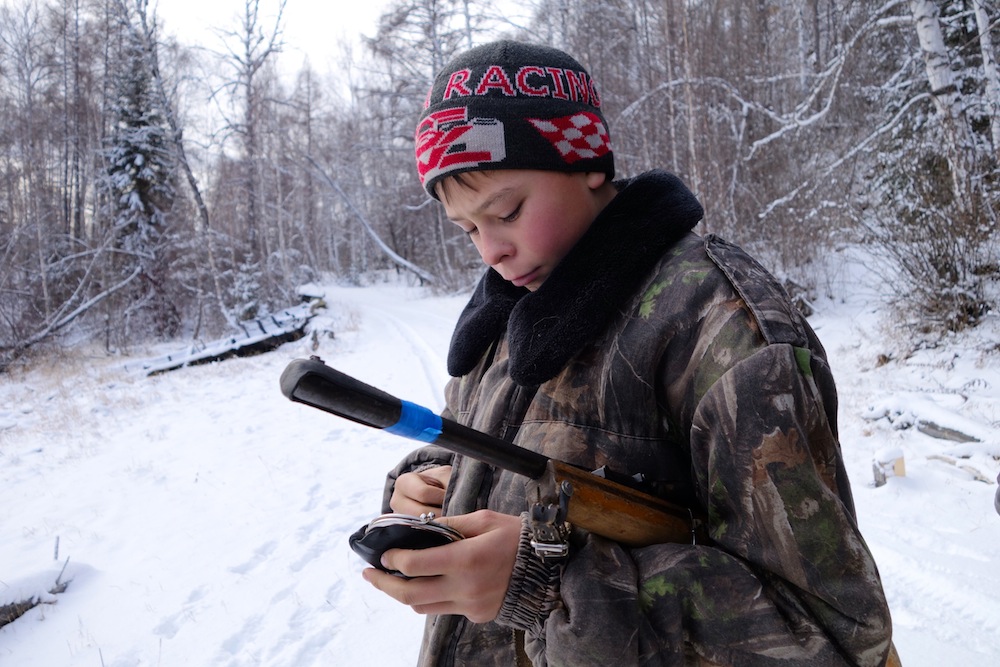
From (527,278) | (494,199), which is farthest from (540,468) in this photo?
(494,199)

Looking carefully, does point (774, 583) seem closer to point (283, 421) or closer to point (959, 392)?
point (959, 392)

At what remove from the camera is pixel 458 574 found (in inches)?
36.2

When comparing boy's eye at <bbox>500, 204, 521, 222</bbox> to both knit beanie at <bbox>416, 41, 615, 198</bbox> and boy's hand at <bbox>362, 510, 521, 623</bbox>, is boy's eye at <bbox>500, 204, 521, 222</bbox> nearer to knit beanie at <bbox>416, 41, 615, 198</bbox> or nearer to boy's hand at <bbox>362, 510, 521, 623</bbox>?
knit beanie at <bbox>416, 41, 615, 198</bbox>

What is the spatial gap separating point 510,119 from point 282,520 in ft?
14.5

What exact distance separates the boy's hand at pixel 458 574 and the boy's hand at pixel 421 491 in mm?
478

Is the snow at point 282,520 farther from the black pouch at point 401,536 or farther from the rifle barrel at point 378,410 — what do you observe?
the rifle barrel at point 378,410

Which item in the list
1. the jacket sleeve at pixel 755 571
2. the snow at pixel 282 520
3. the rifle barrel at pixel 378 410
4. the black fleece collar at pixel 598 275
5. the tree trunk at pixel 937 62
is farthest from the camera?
the tree trunk at pixel 937 62

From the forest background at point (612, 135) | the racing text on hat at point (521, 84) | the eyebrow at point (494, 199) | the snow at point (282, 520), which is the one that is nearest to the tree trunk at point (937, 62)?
the forest background at point (612, 135)

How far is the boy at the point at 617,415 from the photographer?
2.84 ft

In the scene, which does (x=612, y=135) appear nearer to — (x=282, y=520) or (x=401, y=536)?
(x=282, y=520)

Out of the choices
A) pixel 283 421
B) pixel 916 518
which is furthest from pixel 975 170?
pixel 283 421

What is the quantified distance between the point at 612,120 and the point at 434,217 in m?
16.1

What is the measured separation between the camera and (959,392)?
5.40m

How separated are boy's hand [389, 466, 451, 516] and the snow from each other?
→ 6.10ft
